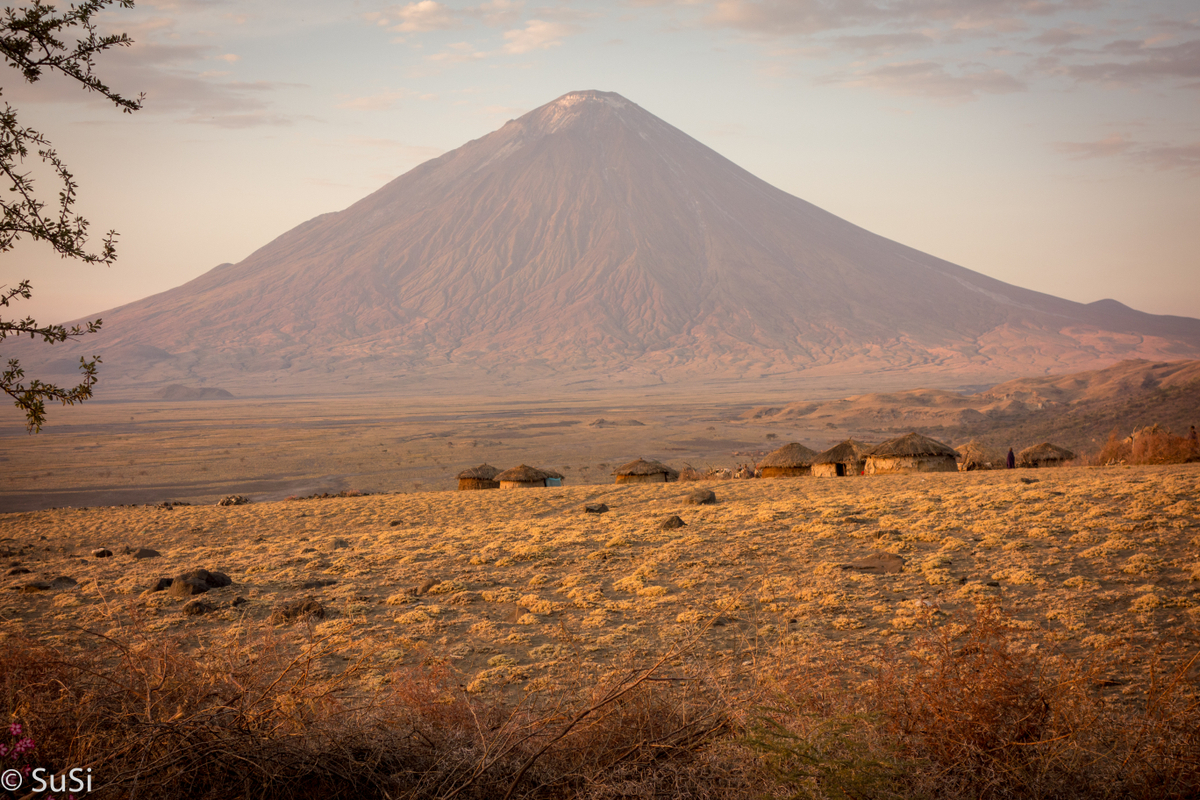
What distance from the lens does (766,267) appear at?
16650 cm

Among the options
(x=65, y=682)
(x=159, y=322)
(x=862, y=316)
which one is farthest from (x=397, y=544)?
(x=159, y=322)

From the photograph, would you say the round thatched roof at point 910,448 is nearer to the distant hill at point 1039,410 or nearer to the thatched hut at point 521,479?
the thatched hut at point 521,479

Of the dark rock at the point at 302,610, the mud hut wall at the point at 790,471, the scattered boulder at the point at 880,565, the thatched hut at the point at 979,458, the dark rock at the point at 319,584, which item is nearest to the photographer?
the dark rock at the point at 302,610

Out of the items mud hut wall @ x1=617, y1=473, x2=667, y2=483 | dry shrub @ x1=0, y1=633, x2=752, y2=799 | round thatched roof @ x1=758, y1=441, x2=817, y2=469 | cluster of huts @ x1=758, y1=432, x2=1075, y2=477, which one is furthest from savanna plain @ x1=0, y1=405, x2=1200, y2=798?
mud hut wall @ x1=617, y1=473, x2=667, y2=483

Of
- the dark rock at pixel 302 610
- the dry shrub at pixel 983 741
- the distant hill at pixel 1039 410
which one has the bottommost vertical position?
the distant hill at pixel 1039 410

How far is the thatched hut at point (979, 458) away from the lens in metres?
23.2

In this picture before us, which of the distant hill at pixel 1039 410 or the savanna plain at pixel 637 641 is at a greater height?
the savanna plain at pixel 637 641

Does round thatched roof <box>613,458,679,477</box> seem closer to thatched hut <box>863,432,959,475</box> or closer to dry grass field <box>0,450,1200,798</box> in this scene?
thatched hut <box>863,432,959,475</box>

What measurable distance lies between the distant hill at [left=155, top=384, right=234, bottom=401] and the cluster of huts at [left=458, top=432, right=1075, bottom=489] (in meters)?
98.3

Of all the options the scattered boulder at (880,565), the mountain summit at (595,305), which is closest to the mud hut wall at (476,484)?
the scattered boulder at (880,565)

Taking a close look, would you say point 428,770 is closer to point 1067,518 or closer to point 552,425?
point 1067,518

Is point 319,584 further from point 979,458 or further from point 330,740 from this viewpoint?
point 979,458

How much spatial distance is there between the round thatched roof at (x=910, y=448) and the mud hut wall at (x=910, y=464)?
0.34ft

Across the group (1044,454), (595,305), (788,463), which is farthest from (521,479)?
(595,305)
